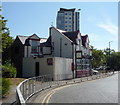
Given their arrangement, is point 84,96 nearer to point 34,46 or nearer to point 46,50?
point 34,46

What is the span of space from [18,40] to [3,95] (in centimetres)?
2346

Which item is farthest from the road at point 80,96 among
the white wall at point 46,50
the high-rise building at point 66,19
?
the high-rise building at point 66,19

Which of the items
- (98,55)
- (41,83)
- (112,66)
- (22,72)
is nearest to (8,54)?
(22,72)

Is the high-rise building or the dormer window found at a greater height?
the high-rise building

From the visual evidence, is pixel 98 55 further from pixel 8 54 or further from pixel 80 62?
pixel 8 54

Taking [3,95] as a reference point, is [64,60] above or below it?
above

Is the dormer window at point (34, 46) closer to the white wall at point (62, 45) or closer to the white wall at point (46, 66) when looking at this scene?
the white wall at point (46, 66)

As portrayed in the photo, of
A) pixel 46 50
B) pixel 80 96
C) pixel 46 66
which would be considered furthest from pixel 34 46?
pixel 80 96

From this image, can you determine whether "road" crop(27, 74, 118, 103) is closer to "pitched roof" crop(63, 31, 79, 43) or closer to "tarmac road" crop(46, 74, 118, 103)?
"tarmac road" crop(46, 74, 118, 103)

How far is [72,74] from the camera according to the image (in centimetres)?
3316

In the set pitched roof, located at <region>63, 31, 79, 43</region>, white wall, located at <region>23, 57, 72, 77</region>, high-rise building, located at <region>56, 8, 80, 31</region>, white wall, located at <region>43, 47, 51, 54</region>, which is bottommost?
white wall, located at <region>23, 57, 72, 77</region>

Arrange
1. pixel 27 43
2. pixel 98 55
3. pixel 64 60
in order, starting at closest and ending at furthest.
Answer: pixel 64 60, pixel 27 43, pixel 98 55

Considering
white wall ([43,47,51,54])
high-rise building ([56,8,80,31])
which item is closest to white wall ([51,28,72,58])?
white wall ([43,47,51,54])

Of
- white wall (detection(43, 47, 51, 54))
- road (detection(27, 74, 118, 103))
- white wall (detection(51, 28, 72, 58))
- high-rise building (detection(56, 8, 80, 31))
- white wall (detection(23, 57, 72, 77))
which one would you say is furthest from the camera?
high-rise building (detection(56, 8, 80, 31))
